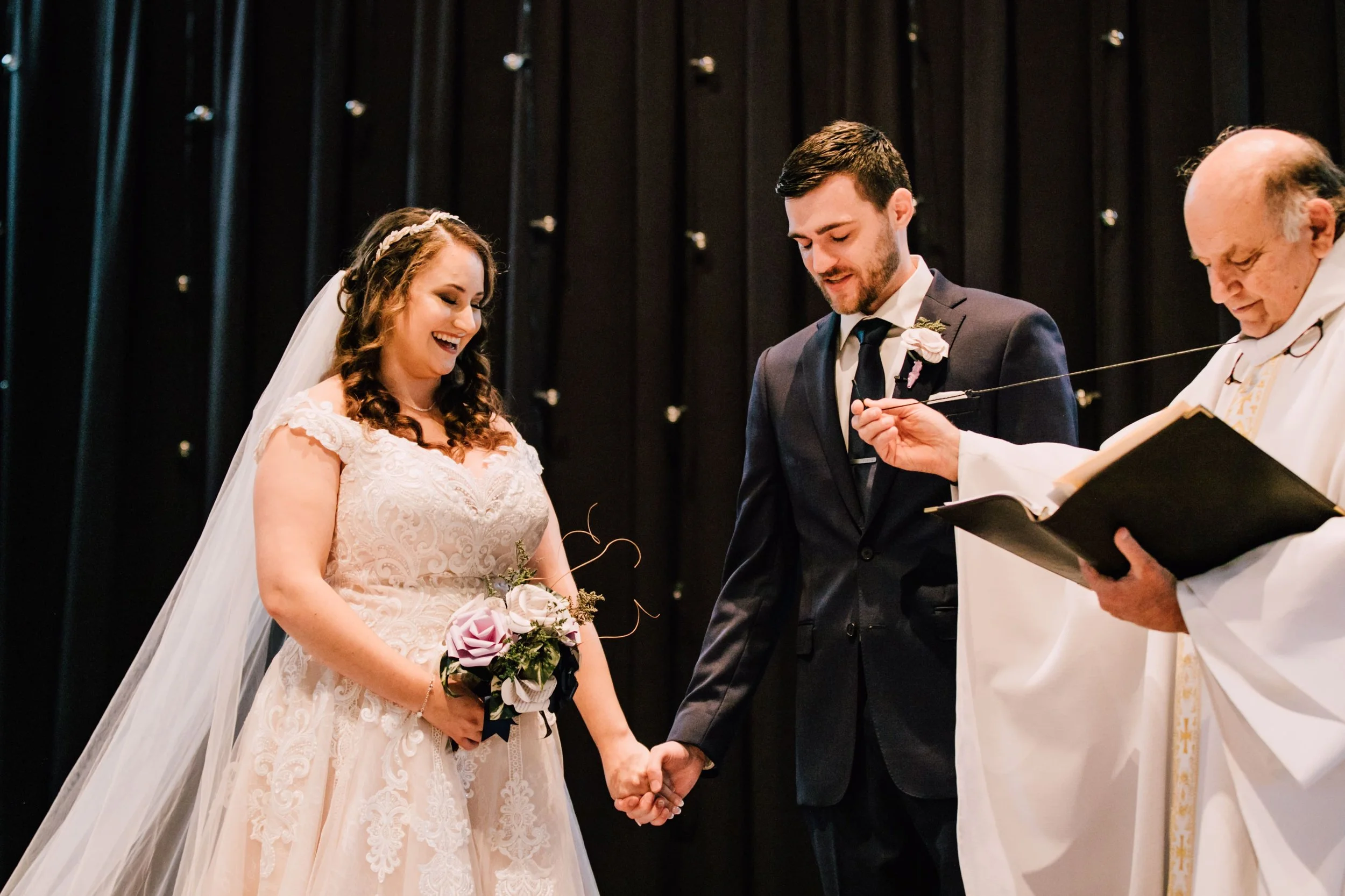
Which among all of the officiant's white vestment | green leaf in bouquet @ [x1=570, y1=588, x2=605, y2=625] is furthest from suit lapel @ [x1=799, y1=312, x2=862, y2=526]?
green leaf in bouquet @ [x1=570, y1=588, x2=605, y2=625]

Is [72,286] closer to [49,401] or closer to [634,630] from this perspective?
[49,401]

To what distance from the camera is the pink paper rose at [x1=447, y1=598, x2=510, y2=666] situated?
6.15 ft

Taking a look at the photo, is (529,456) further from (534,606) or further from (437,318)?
(534,606)

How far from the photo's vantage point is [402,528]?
82.0 inches

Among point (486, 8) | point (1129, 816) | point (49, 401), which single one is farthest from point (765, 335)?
point (49, 401)

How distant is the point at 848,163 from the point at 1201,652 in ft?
3.72

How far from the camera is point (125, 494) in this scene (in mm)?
3383

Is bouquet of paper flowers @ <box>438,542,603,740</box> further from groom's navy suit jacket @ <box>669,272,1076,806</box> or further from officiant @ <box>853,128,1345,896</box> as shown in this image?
officiant @ <box>853,128,1345,896</box>

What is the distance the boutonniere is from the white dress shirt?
0.19ft

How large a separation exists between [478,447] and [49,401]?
1865mm

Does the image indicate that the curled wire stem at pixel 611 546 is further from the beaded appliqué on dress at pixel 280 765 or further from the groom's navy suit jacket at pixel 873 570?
the beaded appliqué on dress at pixel 280 765

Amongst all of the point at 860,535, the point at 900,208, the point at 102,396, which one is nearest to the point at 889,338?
the point at 900,208

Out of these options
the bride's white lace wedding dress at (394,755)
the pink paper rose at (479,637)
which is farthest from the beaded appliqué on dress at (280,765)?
the pink paper rose at (479,637)

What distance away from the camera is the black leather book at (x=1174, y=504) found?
131 cm
